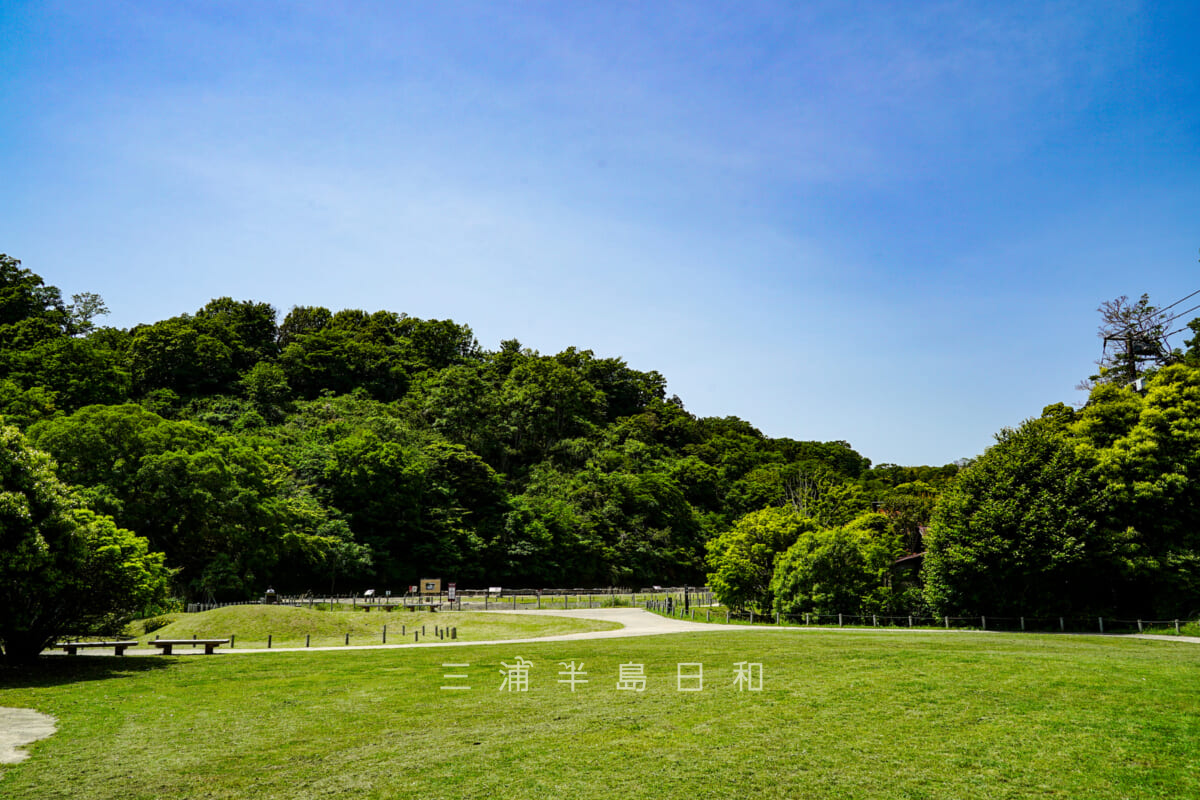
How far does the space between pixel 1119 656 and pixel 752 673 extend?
419 inches

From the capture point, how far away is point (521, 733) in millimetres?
11781

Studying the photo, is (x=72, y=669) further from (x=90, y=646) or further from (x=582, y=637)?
(x=582, y=637)

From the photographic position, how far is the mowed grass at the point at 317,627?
31422 mm

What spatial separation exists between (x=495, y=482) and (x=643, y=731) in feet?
222

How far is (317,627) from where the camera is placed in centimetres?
3362

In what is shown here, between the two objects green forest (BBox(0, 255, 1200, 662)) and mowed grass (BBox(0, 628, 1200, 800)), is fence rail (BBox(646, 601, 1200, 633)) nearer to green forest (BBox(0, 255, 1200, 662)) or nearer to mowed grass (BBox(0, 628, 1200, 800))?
green forest (BBox(0, 255, 1200, 662))

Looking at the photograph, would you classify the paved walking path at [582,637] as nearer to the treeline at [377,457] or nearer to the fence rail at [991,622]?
the fence rail at [991,622]

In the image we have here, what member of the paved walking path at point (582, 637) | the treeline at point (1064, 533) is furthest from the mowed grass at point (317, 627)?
the treeline at point (1064, 533)

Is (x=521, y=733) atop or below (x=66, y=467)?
below

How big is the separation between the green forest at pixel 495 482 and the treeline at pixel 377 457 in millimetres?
260

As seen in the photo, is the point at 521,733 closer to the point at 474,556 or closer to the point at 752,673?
the point at 752,673

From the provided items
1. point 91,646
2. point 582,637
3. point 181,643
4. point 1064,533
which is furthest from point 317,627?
point 1064,533

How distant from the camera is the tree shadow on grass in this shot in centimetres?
1778

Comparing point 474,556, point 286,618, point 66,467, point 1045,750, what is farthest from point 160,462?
point 1045,750
